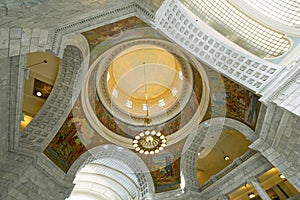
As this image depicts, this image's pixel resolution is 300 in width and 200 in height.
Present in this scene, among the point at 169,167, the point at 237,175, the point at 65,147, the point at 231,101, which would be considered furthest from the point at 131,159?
the point at 231,101

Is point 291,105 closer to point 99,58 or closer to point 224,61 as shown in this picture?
point 224,61

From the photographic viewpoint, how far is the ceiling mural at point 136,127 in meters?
9.38

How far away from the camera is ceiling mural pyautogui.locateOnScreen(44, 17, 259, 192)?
30.8 ft

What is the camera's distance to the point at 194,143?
12.6 m

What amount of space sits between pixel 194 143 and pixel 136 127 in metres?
3.58

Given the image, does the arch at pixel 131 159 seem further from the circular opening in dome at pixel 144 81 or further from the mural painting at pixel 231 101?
the mural painting at pixel 231 101

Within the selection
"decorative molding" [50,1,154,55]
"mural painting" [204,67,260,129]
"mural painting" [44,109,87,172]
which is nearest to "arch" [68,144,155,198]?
"mural painting" [44,109,87,172]

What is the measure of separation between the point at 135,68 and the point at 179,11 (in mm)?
9310

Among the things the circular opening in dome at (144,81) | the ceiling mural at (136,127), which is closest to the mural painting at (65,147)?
the ceiling mural at (136,127)

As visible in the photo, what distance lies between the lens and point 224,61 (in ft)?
23.3

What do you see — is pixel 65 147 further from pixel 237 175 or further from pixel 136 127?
pixel 237 175

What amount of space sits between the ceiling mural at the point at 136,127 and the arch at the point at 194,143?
30 centimetres

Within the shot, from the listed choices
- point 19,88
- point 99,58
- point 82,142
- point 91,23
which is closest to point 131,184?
point 82,142

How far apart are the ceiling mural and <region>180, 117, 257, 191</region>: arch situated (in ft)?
1.00
